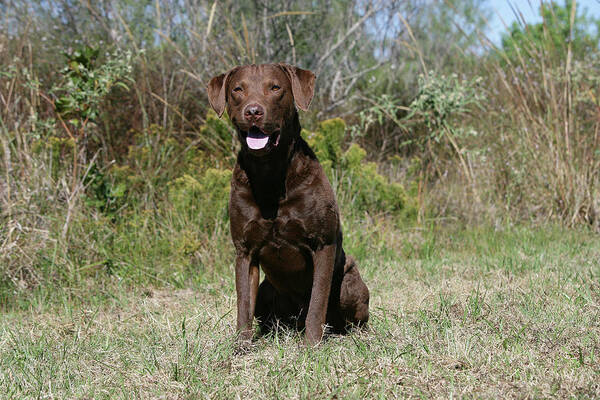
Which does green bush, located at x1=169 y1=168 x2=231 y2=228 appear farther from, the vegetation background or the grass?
the grass

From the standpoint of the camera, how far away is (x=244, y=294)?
304cm

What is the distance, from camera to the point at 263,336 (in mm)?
3227

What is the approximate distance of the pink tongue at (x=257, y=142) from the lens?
2.81 m

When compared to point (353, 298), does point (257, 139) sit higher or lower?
higher

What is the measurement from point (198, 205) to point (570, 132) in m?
3.83

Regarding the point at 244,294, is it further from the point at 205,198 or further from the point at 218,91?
the point at 205,198

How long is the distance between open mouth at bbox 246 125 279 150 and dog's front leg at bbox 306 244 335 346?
61 cm

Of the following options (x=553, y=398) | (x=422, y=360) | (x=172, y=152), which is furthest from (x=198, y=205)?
(x=553, y=398)

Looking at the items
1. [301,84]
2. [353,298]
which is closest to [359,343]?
[353,298]

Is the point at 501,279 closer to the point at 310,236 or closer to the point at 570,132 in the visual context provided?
the point at 310,236

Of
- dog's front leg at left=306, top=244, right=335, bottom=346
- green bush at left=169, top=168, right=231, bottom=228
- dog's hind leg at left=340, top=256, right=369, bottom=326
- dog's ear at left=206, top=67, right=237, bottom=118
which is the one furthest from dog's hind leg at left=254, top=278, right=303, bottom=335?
green bush at left=169, top=168, right=231, bottom=228

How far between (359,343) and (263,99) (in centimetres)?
127

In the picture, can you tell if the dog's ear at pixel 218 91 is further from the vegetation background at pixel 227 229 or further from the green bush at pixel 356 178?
the green bush at pixel 356 178

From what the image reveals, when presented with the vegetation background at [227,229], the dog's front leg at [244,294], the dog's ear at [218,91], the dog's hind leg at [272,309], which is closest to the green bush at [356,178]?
the vegetation background at [227,229]
